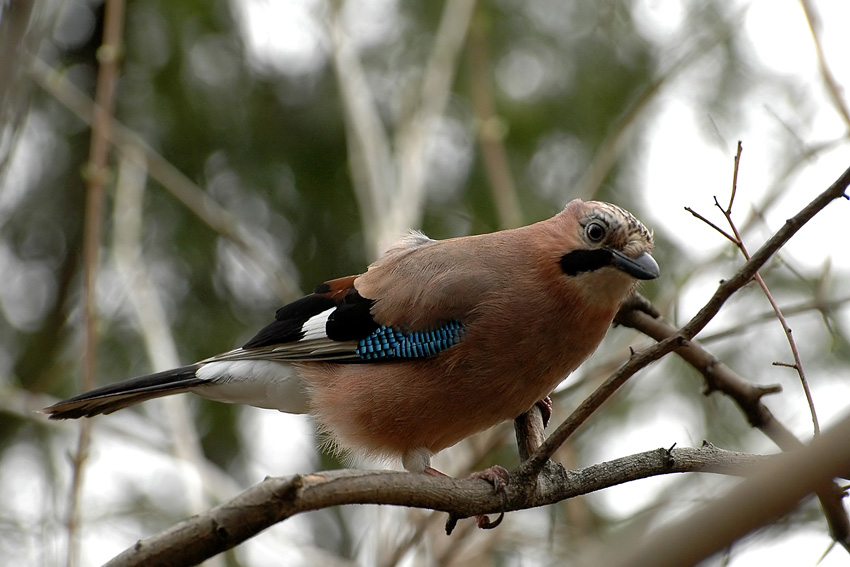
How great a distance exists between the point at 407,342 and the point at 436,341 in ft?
0.54

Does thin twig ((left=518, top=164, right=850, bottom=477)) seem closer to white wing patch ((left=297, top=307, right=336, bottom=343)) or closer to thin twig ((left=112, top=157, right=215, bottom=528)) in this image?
white wing patch ((left=297, top=307, right=336, bottom=343))

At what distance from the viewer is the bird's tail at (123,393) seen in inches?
170

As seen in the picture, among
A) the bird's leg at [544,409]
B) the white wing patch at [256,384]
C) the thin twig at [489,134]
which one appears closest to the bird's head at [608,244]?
the bird's leg at [544,409]

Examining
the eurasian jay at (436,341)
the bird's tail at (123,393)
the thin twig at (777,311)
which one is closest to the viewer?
the thin twig at (777,311)

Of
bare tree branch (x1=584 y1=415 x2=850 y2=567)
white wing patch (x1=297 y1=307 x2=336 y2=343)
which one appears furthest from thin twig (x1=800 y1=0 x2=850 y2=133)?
bare tree branch (x1=584 y1=415 x2=850 y2=567)

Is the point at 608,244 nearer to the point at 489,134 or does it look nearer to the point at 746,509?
the point at 489,134

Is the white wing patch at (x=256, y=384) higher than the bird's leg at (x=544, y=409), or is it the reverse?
the white wing patch at (x=256, y=384)

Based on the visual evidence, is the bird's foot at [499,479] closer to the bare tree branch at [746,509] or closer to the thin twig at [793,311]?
the thin twig at [793,311]

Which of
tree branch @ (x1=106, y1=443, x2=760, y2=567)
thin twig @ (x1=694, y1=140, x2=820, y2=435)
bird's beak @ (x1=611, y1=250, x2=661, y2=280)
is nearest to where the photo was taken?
tree branch @ (x1=106, y1=443, x2=760, y2=567)

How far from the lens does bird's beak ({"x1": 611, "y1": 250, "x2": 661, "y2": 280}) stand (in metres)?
3.94

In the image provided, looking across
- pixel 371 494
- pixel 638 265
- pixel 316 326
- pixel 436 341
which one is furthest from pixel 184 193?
pixel 371 494

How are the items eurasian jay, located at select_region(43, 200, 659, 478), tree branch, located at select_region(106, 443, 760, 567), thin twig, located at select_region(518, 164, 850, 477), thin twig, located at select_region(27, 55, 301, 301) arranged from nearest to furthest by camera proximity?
tree branch, located at select_region(106, 443, 760, 567) < thin twig, located at select_region(518, 164, 850, 477) < eurasian jay, located at select_region(43, 200, 659, 478) < thin twig, located at select_region(27, 55, 301, 301)

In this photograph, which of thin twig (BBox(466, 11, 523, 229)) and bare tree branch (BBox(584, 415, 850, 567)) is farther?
thin twig (BBox(466, 11, 523, 229))

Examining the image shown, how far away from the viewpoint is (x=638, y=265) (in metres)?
4.00
